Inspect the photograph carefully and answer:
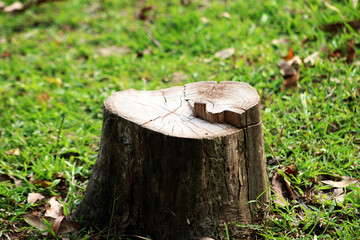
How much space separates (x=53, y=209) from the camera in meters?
2.61

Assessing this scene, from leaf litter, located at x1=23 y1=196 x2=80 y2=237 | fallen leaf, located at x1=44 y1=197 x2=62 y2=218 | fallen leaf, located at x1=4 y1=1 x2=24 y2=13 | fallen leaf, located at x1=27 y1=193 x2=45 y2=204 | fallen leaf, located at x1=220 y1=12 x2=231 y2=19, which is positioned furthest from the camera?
fallen leaf, located at x1=4 y1=1 x2=24 y2=13

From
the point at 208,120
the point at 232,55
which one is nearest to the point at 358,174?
the point at 208,120

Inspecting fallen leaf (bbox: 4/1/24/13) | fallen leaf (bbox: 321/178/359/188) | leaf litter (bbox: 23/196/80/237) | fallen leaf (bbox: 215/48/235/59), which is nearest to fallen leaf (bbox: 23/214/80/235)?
leaf litter (bbox: 23/196/80/237)

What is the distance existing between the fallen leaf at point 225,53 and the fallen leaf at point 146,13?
140 cm

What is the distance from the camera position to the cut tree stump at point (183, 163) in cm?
204

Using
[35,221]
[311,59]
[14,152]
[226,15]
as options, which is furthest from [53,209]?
[226,15]

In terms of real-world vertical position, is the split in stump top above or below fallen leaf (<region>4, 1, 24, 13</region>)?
above

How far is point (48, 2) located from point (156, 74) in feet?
9.00

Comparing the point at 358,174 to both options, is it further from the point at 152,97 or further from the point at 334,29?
the point at 334,29

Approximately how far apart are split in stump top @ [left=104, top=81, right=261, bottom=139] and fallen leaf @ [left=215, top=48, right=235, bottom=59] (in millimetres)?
1711

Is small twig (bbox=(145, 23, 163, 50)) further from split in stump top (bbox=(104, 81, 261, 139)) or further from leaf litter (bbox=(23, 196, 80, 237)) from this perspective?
leaf litter (bbox=(23, 196, 80, 237))

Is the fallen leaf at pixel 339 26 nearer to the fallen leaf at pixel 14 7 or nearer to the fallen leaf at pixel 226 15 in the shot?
the fallen leaf at pixel 226 15

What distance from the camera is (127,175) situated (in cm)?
224

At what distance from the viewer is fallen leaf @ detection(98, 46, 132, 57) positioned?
4703 millimetres
